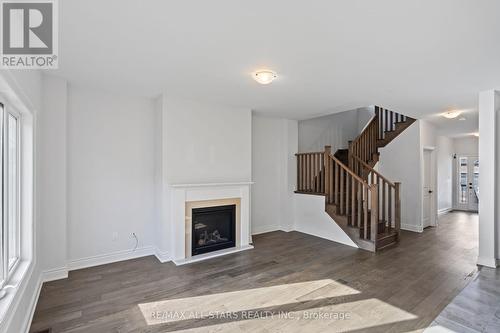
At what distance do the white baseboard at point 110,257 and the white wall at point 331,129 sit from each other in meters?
4.26

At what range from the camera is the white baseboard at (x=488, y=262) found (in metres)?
3.83

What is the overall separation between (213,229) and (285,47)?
332cm

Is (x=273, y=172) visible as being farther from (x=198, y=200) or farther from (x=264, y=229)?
(x=198, y=200)

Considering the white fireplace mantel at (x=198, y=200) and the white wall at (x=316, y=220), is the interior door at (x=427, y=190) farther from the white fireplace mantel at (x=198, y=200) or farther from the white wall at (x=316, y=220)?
the white fireplace mantel at (x=198, y=200)

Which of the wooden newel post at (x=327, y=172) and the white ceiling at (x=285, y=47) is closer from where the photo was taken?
the white ceiling at (x=285, y=47)

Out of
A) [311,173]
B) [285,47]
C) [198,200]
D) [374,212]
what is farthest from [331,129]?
[285,47]

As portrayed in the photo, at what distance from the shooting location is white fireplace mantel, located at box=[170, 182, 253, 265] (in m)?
4.05

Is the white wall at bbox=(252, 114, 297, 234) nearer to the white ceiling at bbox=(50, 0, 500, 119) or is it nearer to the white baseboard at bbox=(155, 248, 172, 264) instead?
the white ceiling at bbox=(50, 0, 500, 119)

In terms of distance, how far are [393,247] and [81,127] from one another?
221 inches

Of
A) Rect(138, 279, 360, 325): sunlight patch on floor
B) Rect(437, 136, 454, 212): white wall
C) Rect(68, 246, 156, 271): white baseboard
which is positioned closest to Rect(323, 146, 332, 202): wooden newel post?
Rect(138, 279, 360, 325): sunlight patch on floor

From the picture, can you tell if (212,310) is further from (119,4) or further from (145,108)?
(145,108)

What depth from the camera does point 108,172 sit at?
402 cm

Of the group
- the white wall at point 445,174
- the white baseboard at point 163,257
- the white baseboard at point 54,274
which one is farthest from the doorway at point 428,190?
the white baseboard at point 54,274

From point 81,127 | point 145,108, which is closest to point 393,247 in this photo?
point 145,108
